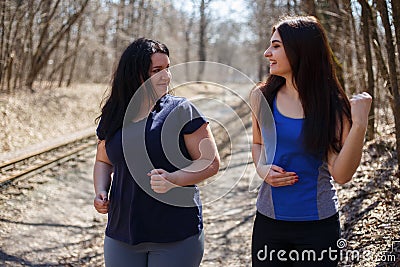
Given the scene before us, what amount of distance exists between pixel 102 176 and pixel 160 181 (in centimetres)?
49

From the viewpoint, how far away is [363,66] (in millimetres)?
10078

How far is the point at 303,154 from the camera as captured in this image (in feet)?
8.13

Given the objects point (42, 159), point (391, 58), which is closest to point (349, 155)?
point (391, 58)

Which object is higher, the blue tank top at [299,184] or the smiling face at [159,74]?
the smiling face at [159,74]

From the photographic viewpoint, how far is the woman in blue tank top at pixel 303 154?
2441 mm

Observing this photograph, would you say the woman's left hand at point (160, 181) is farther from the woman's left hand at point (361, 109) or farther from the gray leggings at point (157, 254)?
the woman's left hand at point (361, 109)

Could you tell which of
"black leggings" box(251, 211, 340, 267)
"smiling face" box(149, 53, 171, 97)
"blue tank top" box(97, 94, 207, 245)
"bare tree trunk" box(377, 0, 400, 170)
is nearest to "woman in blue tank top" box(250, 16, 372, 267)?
"black leggings" box(251, 211, 340, 267)

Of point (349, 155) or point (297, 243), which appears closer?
point (349, 155)

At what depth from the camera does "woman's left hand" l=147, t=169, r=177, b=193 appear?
2.51m

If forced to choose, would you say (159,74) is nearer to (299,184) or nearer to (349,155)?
(299,184)

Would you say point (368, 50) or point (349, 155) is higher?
point (368, 50)

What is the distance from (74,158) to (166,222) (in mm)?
10506

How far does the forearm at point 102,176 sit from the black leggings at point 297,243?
0.92 metres

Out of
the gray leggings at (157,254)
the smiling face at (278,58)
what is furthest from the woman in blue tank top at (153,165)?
the smiling face at (278,58)
